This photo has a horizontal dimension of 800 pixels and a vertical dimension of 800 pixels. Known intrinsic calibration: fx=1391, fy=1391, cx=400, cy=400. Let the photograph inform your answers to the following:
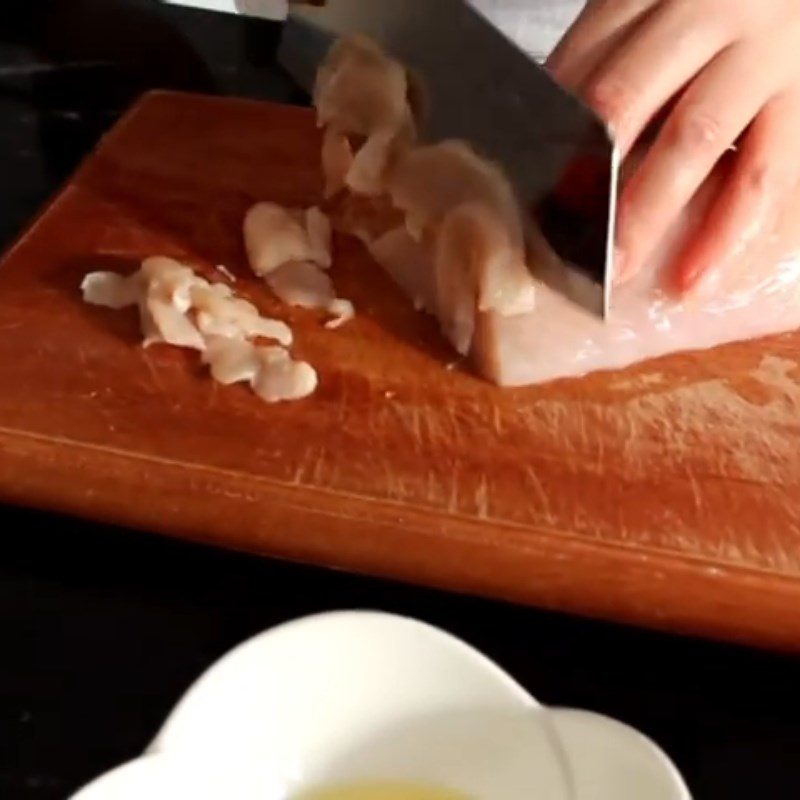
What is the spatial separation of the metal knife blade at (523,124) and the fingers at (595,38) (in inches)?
3.4

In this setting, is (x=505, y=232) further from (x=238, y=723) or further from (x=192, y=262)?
(x=238, y=723)

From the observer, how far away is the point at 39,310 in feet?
3.64

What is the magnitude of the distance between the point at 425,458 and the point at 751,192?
33 cm

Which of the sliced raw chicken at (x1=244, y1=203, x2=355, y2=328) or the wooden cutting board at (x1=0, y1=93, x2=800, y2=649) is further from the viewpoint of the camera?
the sliced raw chicken at (x1=244, y1=203, x2=355, y2=328)

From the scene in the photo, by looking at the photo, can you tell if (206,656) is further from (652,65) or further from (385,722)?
(652,65)

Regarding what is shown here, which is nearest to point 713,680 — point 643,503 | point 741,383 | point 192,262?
point 643,503

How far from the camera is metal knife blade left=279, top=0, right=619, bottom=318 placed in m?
0.94

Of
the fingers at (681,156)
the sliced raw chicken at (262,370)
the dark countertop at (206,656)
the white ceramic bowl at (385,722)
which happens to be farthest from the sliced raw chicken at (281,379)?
the white ceramic bowl at (385,722)

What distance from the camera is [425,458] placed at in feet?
3.17

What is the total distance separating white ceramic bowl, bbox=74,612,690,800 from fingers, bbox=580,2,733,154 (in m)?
0.49

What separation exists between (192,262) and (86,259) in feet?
0.29

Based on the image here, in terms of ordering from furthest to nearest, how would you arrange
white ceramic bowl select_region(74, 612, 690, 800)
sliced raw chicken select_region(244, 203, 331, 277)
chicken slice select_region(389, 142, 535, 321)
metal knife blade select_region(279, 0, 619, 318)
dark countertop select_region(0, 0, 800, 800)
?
sliced raw chicken select_region(244, 203, 331, 277), chicken slice select_region(389, 142, 535, 321), metal knife blade select_region(279, 0, 619, 318), dark countertop select_region(0, 0, 800, 800), white ceramic bowl select_region(74, 612, 690, 800)

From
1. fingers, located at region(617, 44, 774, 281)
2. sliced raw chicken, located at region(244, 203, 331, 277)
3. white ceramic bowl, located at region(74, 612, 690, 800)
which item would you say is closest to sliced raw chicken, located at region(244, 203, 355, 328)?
sliced raw chicken, located at region(244, 203, 331, 277)

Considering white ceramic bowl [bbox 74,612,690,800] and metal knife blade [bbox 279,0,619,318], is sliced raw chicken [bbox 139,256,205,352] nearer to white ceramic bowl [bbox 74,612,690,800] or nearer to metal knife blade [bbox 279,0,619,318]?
metal knife blade [bbox 279,0,619,318]
